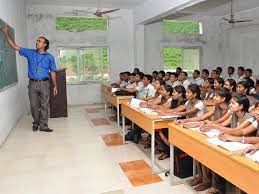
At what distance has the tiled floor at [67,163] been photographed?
2742mm

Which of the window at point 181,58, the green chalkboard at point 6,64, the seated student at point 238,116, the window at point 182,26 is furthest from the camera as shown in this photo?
the window at point 181,58

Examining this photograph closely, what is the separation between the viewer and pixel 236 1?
7.04 metres

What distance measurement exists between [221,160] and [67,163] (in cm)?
224

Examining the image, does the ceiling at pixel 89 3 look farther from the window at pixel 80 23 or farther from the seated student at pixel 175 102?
the seated student at pixel 175 102

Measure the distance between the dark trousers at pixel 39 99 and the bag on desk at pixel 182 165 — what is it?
3.06m

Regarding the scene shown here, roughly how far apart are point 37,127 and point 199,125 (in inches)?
147

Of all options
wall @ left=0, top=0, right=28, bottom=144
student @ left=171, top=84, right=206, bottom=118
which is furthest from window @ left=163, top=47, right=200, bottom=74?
student @ left=171, top=84, right=206, bottom=118

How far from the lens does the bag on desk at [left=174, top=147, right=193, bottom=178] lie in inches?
112

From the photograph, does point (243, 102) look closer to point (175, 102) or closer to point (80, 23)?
point (175, 102)

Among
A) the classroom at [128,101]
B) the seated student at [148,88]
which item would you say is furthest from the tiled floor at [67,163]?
the seated student at [148,88]

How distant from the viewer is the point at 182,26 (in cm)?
893

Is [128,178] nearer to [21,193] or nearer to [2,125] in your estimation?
[21,193]

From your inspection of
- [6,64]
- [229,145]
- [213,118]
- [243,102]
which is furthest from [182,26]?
[229,145]

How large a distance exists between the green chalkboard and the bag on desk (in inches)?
119
